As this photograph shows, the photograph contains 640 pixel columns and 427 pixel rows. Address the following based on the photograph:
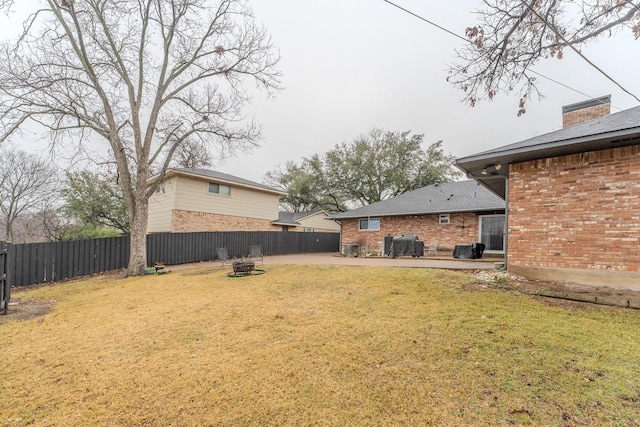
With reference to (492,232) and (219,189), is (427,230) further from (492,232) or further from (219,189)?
(219,189)

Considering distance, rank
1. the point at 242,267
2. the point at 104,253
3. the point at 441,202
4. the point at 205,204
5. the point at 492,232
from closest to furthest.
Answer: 1. the point at 242,267
2. the point at 104,253
3. the point at 492,232
4. the point at 441,202
5. the point at 205,204

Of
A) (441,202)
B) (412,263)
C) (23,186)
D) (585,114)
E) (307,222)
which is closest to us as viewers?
(585,114)

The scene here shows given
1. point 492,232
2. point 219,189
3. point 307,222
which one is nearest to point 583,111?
point 492,232

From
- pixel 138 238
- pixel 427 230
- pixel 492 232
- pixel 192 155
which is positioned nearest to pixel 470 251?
pixel 492 232

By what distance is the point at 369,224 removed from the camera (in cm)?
1914

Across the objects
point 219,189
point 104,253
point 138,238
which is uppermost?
point 219,189

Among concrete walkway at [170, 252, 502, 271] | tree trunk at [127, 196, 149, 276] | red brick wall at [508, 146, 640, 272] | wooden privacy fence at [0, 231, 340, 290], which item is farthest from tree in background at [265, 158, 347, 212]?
red brick wall at [508, 146, 640, 272]

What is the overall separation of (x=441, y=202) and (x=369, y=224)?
477 cm

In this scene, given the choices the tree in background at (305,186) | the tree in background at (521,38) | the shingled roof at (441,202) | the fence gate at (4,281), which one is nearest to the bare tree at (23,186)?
the fence gate at (4,281)

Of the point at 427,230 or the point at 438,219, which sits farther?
the point at 427,230

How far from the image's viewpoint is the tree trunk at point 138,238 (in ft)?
35.0

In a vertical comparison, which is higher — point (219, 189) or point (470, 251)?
point (219, 189)

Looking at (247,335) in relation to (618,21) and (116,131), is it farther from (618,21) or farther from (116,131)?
(116,131)

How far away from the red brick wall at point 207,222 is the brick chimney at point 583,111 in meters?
17.3
